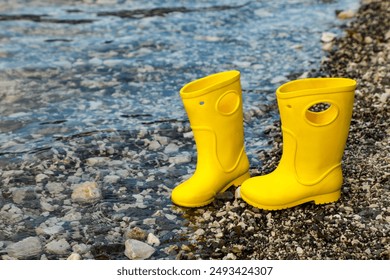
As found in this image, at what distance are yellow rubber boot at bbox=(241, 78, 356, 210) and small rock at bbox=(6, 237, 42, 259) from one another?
1500 millimetres

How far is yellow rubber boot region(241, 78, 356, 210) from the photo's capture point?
441cm

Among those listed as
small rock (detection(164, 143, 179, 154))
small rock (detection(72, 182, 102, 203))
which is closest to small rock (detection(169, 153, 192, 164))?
small rock (detection(164, 143, 179, 154))

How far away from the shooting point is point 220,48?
30.6 ft

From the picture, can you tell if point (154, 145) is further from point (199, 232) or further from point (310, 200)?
point (310, 200)

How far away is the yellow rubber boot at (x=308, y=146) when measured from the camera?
4414 millimetres

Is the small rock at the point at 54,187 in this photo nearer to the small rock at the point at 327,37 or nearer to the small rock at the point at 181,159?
the small rock at the point at 181,159

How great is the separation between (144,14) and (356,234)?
24.0 ft

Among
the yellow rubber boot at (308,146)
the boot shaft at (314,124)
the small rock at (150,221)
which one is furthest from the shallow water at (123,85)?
the boot shaft at (314,124)

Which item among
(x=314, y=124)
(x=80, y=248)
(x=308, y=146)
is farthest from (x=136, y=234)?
(x=314, y=124)

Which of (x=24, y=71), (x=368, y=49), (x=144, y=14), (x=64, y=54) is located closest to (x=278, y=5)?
(x=144, y=14)

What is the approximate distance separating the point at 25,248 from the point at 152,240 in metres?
0.87

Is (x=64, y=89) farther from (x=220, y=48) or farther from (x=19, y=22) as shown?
(x=19, y=22)

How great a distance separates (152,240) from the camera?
4.60 m
